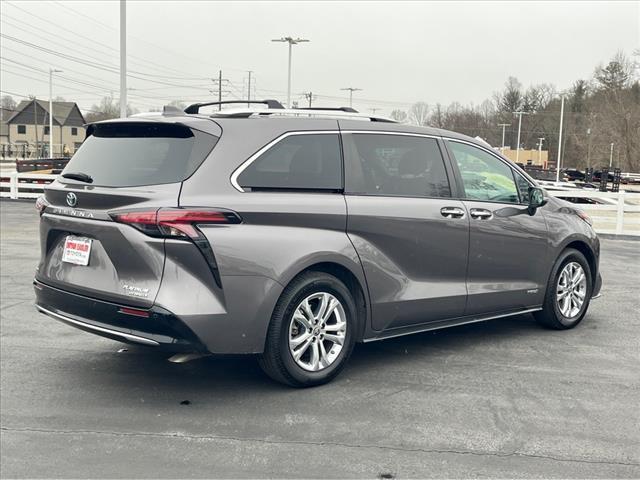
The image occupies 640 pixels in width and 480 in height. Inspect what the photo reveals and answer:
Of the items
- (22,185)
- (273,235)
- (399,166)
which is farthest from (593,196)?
(22,185)

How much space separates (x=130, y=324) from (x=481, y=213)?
9.62 feet

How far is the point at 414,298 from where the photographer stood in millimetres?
5230

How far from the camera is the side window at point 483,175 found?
5762 millimetres

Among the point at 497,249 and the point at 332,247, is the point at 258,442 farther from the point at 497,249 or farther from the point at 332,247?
the point at 497,249

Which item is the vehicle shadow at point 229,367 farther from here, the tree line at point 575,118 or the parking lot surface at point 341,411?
the tree line at point 575,118

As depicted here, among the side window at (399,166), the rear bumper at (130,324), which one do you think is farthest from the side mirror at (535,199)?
the rear bumper at (130,324)

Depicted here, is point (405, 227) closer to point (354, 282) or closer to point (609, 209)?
point (354, 282)

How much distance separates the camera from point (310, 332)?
4.68 meters

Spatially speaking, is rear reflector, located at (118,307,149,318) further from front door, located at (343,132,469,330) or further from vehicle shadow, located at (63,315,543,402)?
front door, located at (343,132,469,330)

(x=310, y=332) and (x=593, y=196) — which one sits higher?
(x=593, y=196)

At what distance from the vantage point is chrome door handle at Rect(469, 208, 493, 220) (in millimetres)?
5658

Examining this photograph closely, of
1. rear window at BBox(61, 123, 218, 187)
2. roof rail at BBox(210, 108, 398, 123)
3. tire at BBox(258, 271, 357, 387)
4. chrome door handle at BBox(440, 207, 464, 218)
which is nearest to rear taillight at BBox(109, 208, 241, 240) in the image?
rear window at BBox(61, 123, 218, 187)

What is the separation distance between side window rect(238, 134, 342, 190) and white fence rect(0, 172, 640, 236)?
12.6 m

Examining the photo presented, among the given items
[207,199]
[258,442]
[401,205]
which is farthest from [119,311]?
[401,205]
